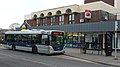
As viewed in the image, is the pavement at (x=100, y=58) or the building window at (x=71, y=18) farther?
the building window at (x=71, y=18)

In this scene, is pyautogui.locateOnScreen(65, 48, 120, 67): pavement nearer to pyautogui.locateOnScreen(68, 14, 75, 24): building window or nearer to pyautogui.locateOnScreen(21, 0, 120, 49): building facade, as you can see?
pyautogui.locateOnScreen(21, 0, 120, 49): building facade

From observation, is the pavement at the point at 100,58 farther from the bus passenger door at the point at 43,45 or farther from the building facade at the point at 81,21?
the bus passenger door at the point at 43,45

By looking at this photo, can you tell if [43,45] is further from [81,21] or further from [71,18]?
[71,18]

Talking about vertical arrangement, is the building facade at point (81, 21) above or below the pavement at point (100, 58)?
above

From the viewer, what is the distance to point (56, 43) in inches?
946

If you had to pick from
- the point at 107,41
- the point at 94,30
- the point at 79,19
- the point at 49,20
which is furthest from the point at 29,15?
the point at 107,41

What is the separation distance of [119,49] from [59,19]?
57.8 feet

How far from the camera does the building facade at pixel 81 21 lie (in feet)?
101

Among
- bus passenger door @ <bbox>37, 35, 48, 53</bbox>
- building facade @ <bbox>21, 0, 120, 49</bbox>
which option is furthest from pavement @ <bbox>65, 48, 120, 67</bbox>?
bus passenger door @ <bbox>37, 35, 48, 53</bbox>

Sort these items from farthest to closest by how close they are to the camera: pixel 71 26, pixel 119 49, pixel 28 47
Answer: pixel 71 26
pixel 119 49
pixel 28 47

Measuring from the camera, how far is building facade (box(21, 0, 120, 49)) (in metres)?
30.8

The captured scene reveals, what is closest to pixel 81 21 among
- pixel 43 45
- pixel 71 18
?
pixel 71 18

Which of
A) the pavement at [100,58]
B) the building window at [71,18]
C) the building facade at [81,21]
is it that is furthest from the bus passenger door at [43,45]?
the building window at [71,18]

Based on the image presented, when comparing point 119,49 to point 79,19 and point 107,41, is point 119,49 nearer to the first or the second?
point 107,41
